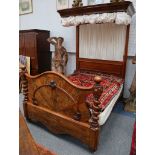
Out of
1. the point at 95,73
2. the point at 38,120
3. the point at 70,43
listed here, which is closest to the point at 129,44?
the point at 95,73

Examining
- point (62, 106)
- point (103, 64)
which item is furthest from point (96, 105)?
point (103, 64)

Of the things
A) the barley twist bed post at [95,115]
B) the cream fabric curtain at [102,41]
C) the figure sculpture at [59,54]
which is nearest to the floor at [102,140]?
the barley twist bed post at [95,115]

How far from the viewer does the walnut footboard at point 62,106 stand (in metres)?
1.76

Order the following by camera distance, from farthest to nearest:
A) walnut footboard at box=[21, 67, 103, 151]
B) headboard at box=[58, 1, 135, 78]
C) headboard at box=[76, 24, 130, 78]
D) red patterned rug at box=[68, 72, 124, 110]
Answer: headboard at box=[76, 24, 130, 78] < headboard at box=[58, 1, 135, 78] < red patterned rug at box=[68, 72, 124, 110] < walnut footboard at box=[21, 67, 103, 151]

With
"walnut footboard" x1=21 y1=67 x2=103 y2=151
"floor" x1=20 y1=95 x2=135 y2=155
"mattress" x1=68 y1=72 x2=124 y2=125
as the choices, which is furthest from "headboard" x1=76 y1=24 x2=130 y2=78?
"walnut footboard" x1=21 y1=67 x2=103 y2=151

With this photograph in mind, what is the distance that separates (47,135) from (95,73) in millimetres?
1719

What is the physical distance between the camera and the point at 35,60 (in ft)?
12.3

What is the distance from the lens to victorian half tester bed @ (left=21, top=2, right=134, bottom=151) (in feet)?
5.88

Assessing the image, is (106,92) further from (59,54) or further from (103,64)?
(59,54)

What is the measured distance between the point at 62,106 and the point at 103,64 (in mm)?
1668

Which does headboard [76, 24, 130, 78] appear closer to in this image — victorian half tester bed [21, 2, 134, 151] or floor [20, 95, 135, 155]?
victorian half tester bed [21, 2, 134, 151]

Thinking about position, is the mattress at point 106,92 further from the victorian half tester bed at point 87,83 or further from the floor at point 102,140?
the floor at point 102,140
